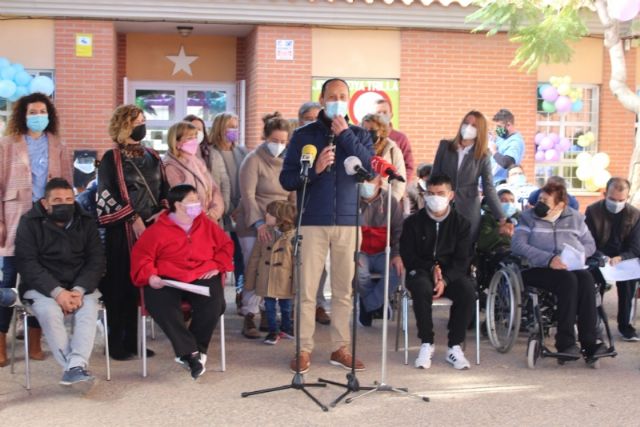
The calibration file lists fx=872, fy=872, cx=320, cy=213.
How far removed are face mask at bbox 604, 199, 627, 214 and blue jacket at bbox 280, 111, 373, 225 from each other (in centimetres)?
273

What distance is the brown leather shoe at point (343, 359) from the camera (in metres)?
6.29

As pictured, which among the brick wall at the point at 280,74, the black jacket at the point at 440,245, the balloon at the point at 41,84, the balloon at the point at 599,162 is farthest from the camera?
the brick wall at the point at 280,74

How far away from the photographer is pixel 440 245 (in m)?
6.77

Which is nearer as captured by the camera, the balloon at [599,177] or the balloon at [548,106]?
the balloon at [599,177]

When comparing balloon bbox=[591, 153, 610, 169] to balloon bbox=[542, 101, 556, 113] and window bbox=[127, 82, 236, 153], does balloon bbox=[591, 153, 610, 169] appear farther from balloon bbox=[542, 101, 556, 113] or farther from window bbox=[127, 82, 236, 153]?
window bbox=[127, 82, 236, 153]

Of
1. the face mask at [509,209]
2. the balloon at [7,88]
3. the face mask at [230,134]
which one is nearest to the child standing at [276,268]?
the face mask at [230,134]

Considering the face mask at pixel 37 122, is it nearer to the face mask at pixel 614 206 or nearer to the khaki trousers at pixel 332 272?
the khaki trousers at pixel 332 272

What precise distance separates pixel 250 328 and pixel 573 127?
915 cm

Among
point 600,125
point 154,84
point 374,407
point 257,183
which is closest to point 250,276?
point 257,183

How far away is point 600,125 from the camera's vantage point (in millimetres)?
14602

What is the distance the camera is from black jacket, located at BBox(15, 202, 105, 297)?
590cm

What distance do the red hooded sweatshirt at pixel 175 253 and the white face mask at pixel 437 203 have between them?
1.61m

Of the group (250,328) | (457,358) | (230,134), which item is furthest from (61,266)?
(457,358)

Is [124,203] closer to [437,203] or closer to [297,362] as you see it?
[297,362]
